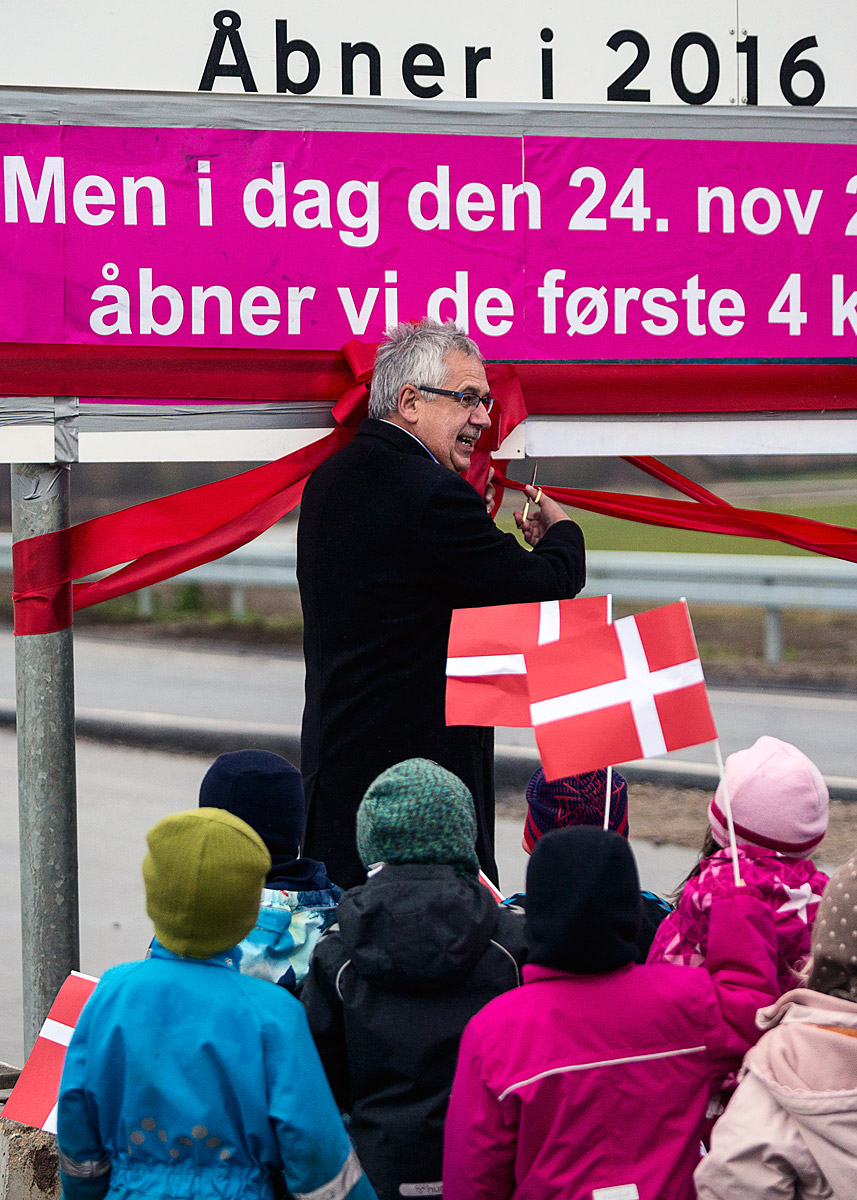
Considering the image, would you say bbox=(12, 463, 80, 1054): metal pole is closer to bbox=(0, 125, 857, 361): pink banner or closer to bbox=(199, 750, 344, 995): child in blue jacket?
bbox=(0, 125, 857, 361): pink banner

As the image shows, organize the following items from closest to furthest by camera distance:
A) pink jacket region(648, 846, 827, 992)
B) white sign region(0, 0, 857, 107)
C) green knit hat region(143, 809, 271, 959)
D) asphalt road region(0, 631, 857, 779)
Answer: green knit hat region(143, 809, 271, 959) < pink jacket region(648, 846, 827, 992) < white sign region(0, 0, 857, 107) < asphalt road region(0, 631, 857, 779)

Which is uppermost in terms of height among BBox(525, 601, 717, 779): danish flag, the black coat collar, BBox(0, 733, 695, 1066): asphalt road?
the black coat collar

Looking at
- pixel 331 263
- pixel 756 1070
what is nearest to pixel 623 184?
pixel 331 263

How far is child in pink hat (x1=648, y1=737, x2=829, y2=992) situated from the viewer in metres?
2.30

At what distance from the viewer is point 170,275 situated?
10.6 ft

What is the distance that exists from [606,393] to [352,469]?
0.81 m

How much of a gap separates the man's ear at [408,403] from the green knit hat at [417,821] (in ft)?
3.70

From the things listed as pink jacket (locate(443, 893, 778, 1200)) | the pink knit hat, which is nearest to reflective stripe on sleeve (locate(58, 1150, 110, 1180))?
pink jacket (locate(443, 893, 778, 1200))

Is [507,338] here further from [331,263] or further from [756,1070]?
[756,1070]

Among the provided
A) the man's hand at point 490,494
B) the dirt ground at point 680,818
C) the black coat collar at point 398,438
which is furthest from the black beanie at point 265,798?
the dirt ground at point 680,818

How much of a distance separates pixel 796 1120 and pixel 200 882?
2.98 ft

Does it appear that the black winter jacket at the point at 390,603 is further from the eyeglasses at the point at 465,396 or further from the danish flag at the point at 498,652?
the danish flag at the point at 498,652

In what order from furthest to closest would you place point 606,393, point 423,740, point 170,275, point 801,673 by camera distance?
point 801,673 < point 606,393 < point 170,275 < point 423,740

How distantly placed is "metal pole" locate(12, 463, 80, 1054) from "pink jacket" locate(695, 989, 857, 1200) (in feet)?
6.11
